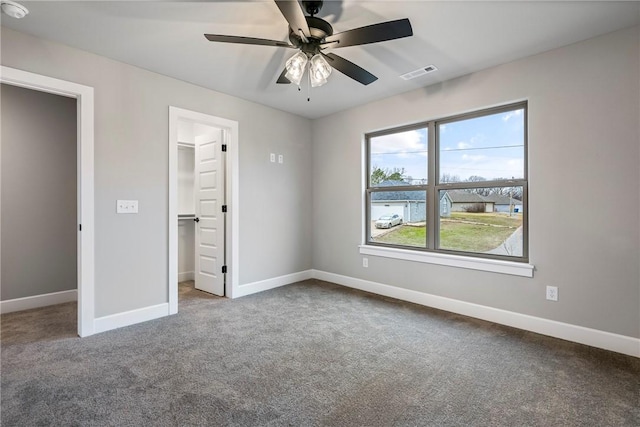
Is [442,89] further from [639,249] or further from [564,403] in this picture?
[564,403]

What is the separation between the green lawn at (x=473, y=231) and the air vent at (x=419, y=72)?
156 cm

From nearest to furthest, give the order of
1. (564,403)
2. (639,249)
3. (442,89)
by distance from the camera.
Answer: (564,403) → (639,249) → (442,89)

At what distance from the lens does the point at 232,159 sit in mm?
3852

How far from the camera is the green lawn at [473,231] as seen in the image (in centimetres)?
312

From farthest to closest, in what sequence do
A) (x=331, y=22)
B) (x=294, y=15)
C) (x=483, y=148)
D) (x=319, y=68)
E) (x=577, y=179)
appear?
(x=483, y=148), (x=577, y=179), (x=331, y=22), (x=319, y=68), (x=294, y=15)

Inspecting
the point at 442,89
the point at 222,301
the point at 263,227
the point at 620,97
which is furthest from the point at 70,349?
the point at 620,97

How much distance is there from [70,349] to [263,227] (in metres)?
2.34

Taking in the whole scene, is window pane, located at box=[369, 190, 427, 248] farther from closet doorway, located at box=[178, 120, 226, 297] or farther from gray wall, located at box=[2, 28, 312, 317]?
closet doorway, located at box=[178, 120, 226, 297]

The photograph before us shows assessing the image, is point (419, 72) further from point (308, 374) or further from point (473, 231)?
point (308, 374)

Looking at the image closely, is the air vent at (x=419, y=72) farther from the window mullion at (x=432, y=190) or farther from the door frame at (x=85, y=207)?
the door frame at (x=85, y=207)

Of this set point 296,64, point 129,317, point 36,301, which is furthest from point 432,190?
point 36,301

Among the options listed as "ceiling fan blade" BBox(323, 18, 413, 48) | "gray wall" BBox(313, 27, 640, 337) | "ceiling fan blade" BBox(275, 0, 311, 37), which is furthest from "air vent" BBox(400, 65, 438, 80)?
Result: "ceiling fan blade" BBox(275, 0, 311, 37)

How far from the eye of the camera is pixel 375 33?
6.23ft

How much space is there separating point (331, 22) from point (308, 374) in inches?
101
